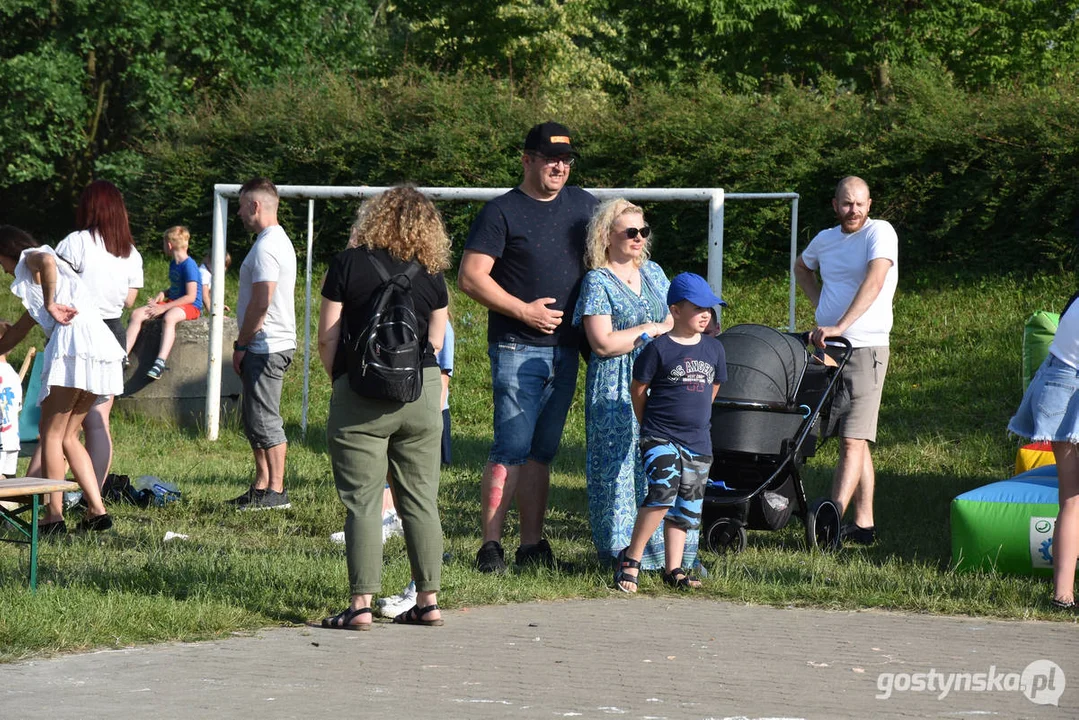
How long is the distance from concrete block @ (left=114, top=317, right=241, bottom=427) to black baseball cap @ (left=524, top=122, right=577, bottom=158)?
23.9 feet

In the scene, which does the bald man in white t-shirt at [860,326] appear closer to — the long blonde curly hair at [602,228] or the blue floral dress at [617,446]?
the blue floral dress at [617,446]

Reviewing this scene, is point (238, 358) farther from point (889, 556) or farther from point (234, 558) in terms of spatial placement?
point (889, 556)

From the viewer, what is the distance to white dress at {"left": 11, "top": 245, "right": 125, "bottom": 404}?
25.1 ft

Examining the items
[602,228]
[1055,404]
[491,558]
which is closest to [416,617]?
[491,558]

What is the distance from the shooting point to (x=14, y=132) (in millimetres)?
25000

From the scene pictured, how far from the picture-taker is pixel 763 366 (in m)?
7.66

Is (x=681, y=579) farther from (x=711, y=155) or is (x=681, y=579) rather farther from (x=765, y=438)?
(x=711, y=155)

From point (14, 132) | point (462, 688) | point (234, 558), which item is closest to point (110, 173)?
point (14, 132)

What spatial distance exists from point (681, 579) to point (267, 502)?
3.43 meters

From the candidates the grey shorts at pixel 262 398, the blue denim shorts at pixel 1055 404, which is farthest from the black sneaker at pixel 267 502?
the blue denim shorts at pixel 1055 404

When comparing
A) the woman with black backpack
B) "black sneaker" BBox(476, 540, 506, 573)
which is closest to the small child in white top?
"black sneaker" BBox(476, 540, 506, 573)

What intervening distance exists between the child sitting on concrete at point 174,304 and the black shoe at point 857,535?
745 cm

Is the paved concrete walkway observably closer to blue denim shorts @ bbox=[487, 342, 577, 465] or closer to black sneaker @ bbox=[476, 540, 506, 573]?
black sneaker @ bbox=[476, 540, 506, 573]

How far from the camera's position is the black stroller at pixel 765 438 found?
24.8 feet
